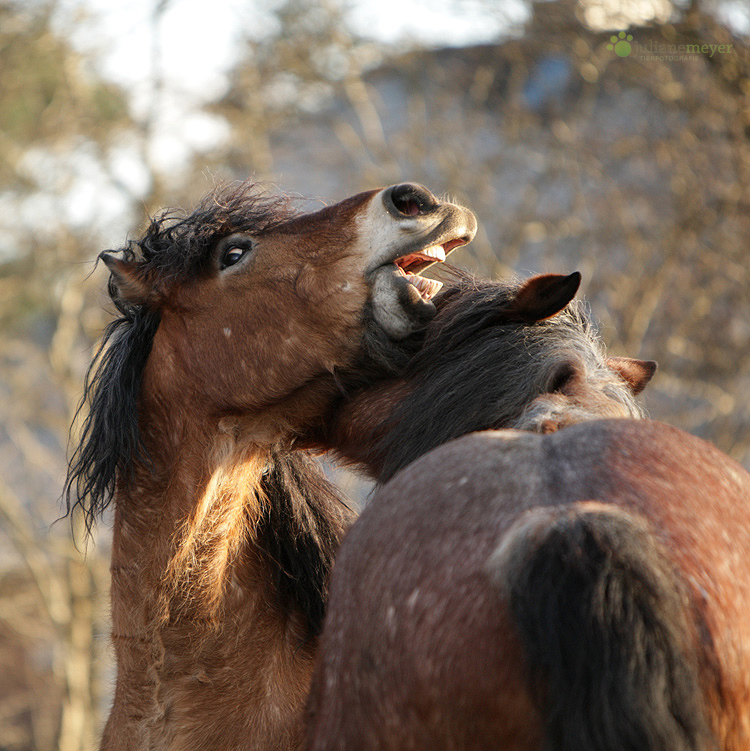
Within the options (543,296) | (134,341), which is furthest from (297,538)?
(543,296)

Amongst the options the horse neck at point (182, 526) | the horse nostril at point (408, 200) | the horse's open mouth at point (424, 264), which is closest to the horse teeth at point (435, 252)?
the horse's open mouth at point (424, 264)

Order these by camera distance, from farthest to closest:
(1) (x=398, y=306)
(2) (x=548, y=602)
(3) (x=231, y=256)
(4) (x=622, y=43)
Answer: (4) (x=622, y=43) → (3) (x=231, y=256) → (1) (x=398, y=306) → (2) (x=548, y=602)

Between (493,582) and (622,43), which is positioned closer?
(493,582)

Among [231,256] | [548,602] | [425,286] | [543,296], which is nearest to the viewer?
[548,602]

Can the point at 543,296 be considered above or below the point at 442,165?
above

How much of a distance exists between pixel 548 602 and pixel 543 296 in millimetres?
1053

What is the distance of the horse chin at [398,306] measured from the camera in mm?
2129

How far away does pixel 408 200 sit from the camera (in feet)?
7.28

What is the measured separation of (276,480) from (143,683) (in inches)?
28.8

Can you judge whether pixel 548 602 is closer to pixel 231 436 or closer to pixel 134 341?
pixel 231 436

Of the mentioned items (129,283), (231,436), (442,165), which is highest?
(129,283)

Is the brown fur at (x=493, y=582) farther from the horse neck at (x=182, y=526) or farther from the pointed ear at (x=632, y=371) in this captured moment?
the horse neck at (x=182, y=526)

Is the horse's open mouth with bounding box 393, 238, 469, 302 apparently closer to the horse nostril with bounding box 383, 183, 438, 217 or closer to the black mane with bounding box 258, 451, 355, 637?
the horse nostril with bounding box 383, 183, 438, 217

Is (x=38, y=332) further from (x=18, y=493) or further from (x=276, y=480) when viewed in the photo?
(x=276, y=480)
